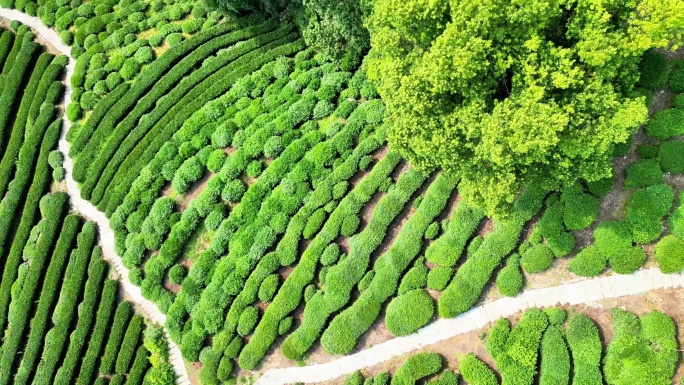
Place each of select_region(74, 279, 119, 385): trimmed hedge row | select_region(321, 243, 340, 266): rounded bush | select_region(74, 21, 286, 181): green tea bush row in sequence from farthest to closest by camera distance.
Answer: select_region(74, 21, 286, 181): green tea bush row
select_region(74, 279, 119, 385): trimmed hedge row
select_region(321, 243, 340, 266): rounded bush

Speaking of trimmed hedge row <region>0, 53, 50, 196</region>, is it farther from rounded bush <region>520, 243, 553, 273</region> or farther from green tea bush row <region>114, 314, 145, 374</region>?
rounded bush <region>520, 243, 553, 273</region>

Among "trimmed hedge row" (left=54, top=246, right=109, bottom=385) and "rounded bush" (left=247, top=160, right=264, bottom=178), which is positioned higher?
"rounded bush" (left=247, top=160, right=264, bottom=178)

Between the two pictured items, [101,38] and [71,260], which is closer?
[71,260]

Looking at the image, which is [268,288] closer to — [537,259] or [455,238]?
[455,238]

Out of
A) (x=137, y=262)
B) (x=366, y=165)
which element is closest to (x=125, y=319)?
(x=137, y=262)

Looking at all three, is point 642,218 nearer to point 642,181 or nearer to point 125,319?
point 642,181

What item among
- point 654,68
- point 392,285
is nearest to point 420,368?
point 392,285

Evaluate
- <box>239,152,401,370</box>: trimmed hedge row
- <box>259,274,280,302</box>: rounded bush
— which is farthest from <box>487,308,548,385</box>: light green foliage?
<box>259,274,280,302</box>: rounded bush
